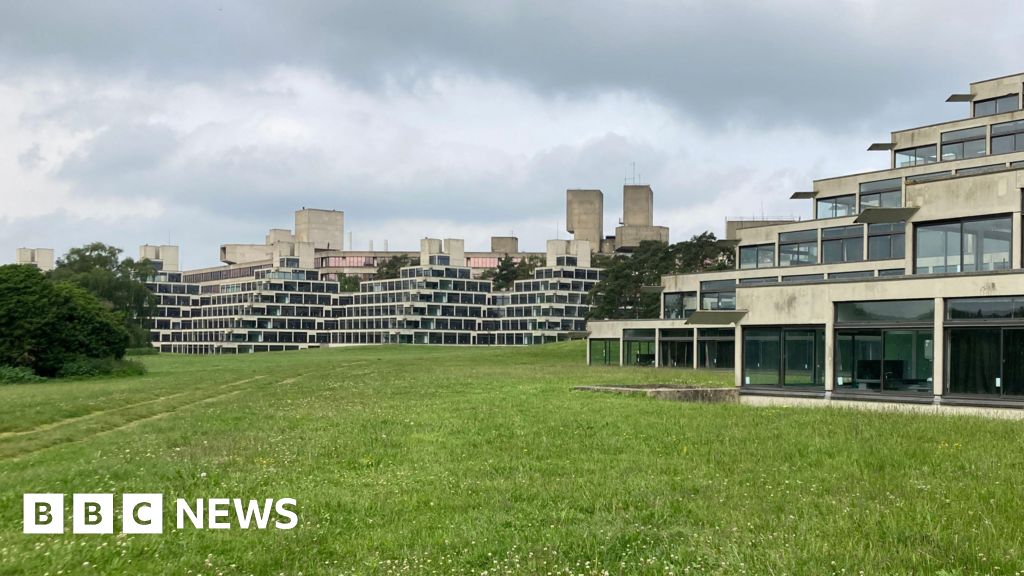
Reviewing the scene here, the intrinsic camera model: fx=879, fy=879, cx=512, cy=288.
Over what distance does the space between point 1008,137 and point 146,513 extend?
68.8 meters

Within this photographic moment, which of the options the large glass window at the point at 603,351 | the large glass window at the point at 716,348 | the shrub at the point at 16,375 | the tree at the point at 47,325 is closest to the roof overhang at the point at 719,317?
the large glass window at the point at 716,348

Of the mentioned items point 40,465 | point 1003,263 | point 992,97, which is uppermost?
point 992,97

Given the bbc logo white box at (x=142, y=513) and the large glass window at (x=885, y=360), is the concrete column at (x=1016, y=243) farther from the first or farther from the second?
the bbc logo white box at (x=142, y=513)

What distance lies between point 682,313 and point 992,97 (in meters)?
32.0

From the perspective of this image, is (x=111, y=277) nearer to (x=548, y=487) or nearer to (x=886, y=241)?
(x=886, y=241)

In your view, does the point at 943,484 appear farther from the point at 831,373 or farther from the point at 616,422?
the point at 831,373

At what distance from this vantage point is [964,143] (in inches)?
2746

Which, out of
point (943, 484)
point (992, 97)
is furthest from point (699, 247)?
point (943, 484)

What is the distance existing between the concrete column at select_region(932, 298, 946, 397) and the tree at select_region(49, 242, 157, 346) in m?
108

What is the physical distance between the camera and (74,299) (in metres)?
60.8

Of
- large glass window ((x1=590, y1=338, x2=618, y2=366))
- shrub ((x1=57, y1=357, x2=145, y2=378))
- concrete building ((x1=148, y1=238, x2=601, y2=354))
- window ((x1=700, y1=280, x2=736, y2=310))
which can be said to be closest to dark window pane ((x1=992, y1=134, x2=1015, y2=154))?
window ((x1=700, y1=280, x2=736, y2=310))

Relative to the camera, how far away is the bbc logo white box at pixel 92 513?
43.1ft

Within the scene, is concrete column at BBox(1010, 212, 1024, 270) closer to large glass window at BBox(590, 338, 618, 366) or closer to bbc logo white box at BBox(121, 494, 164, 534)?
bbc logo white box at BBox(121, 494, 164, 534)

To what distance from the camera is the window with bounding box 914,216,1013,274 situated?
33.8 metres
